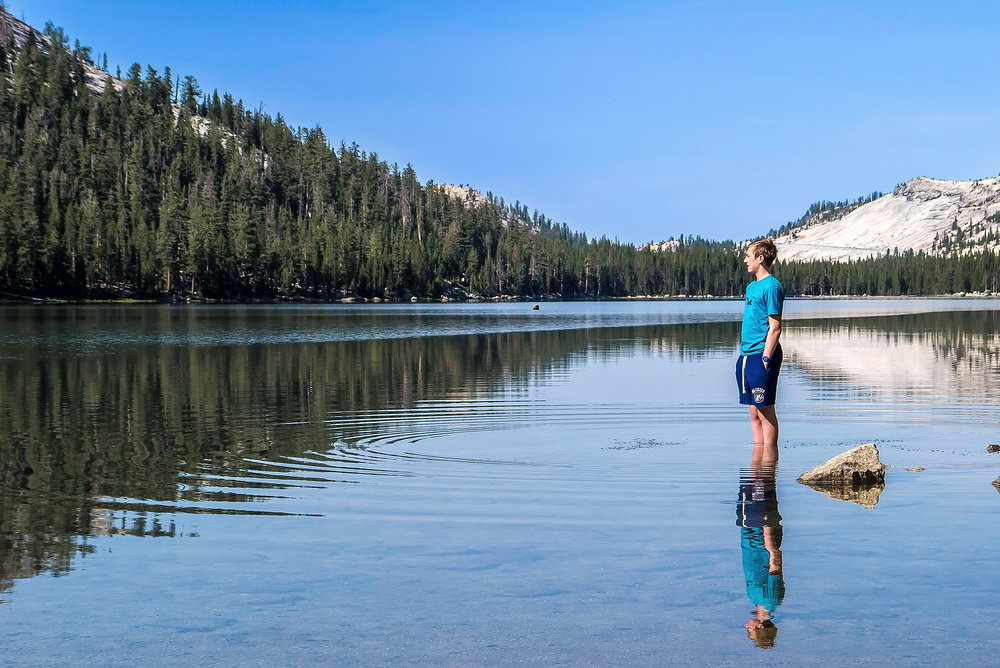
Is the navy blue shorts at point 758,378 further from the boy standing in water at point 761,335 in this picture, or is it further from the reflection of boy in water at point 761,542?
the reflection of boy in water at point 761,542

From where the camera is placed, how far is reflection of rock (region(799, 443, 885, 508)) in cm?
1238

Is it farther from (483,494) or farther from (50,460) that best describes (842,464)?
(50,460)

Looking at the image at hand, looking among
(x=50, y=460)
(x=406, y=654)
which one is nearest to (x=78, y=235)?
(x=50, y=460)

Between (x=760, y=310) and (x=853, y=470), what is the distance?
238 cm

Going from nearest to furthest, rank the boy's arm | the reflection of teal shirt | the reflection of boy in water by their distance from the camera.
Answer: the reflection of boy in water → the reflection of teal shirt → the boy's arm

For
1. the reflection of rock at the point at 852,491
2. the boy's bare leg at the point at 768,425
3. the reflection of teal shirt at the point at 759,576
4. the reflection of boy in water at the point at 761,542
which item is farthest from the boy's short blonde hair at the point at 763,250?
the reflection of teal shirt at the point at 759,576

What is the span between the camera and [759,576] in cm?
801

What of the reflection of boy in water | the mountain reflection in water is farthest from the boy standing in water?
the mountain reflection in water

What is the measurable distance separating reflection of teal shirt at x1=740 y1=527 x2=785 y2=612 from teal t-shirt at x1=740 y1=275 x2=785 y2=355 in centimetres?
383

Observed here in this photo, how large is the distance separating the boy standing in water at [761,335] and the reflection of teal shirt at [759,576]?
365cm

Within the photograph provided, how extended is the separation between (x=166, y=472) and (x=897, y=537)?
31.7 ft

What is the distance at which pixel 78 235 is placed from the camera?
16150cm

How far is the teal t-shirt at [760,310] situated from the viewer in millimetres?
12623

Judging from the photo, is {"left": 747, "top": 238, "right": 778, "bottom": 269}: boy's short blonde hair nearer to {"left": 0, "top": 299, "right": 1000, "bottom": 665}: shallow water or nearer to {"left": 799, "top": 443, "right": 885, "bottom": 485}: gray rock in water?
{"left": 799, "top": 443, "right": 885, "bottom": 485}: gray rock in water
